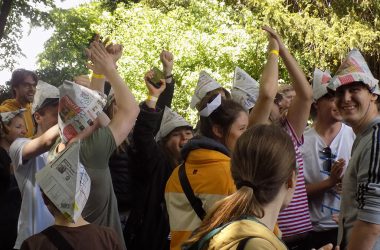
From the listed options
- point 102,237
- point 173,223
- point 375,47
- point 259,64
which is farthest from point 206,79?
point 375,47

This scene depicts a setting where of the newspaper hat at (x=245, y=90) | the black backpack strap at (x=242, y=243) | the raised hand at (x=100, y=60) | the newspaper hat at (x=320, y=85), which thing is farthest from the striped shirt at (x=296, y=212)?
the black backpack strap at (x=242, y=243)

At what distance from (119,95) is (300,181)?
1.47 m

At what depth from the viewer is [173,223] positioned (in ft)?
11.5

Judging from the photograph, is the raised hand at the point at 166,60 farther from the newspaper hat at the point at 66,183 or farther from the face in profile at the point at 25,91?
the newspaper hat at the point at 66,183

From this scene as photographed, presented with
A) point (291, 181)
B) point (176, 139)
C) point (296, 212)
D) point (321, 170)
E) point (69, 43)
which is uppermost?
point (69, 43)

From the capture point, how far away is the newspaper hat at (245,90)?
4586mm

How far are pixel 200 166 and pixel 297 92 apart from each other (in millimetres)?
1020

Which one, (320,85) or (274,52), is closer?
(274,52)

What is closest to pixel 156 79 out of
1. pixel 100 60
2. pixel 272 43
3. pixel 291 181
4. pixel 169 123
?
pixel 169 123

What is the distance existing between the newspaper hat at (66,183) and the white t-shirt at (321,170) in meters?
2.14

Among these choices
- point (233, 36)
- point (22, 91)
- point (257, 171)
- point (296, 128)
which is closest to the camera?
point (257, 171)

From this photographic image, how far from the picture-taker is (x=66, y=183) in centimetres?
295

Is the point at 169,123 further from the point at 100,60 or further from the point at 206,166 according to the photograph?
the point at 206,166

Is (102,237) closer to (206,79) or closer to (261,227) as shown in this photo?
(261,227)
